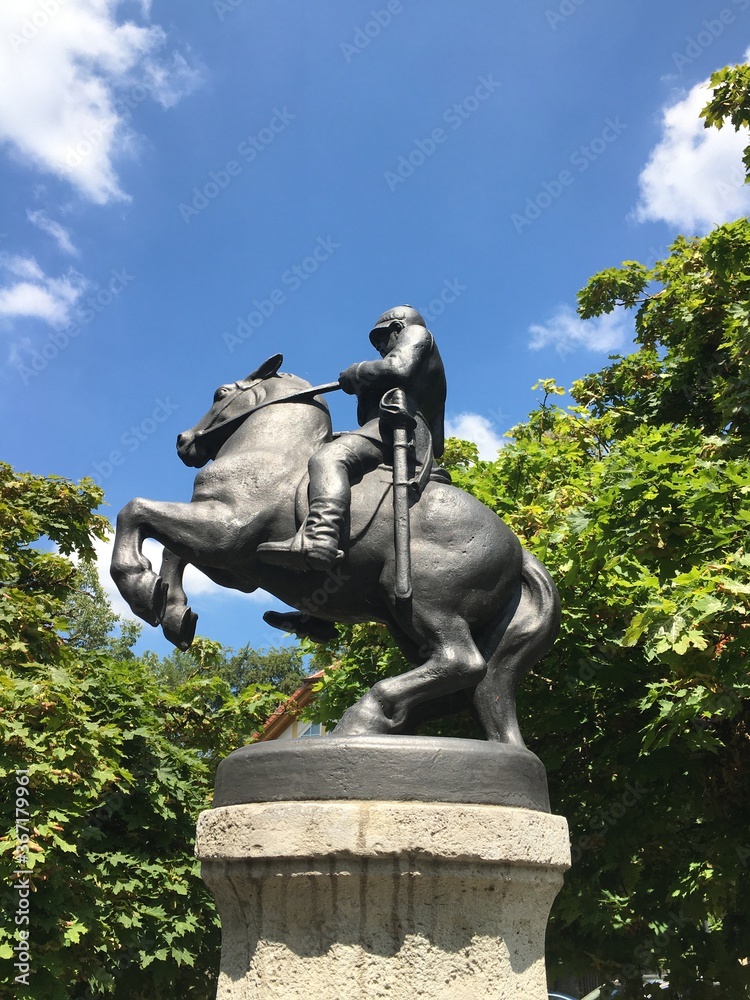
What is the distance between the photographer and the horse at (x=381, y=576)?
4184mm

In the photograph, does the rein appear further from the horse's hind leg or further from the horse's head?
the horse's hind leg

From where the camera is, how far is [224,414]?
4.89m

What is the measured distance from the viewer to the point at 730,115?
35.7 feet

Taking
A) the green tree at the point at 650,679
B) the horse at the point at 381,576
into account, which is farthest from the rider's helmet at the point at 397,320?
the green tree at the point at 650,679

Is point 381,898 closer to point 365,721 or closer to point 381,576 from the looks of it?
point 365,721

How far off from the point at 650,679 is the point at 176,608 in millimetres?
6046

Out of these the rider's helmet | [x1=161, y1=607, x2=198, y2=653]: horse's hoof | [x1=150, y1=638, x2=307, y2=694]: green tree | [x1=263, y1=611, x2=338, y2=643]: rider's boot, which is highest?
[x1=150, y1=638, x2=307, y2=694]: green tree

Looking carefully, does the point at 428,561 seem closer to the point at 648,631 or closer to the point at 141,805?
the point at 648,631

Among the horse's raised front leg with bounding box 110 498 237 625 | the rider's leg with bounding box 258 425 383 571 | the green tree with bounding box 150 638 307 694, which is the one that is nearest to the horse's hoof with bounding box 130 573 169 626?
the horse's raised front leg with bounding box 110 498 237 625

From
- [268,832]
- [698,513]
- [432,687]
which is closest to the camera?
[268,832]

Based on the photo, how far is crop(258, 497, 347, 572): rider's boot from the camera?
13.2 ft

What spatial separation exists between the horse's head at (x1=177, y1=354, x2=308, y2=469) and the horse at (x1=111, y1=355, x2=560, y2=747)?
277mm

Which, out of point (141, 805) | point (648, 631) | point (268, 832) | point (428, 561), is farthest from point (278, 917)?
point (141, 805)

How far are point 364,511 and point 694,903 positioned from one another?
260 inches
